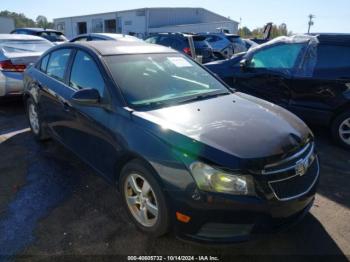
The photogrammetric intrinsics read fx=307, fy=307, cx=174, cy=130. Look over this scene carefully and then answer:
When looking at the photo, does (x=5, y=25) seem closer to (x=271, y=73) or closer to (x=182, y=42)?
(x=182, y=42)

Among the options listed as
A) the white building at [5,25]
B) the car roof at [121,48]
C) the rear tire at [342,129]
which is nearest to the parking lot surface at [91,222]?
the rear tire at [342,129]

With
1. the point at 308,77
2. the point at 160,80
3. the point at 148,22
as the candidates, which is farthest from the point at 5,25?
the point at 160,80

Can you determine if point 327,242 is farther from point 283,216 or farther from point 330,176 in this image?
point 330,176

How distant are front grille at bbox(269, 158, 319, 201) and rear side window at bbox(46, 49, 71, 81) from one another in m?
2.78

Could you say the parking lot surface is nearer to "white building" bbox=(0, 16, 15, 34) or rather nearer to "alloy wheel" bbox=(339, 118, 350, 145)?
"alloy wheel" bbox=(339, 118, 350, 145)

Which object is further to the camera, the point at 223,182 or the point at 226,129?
the point at 226,129

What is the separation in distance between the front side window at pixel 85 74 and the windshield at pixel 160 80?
0.17 metres

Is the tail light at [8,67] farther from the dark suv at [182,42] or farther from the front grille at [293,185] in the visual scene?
the front grille at [293,185]

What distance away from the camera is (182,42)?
10961 mm

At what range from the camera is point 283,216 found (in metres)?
2.25

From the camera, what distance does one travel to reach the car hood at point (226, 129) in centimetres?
222

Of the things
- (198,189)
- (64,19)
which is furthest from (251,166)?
(64,19)

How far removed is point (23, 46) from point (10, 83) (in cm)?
136

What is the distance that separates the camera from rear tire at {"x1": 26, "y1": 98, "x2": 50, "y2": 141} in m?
4.48
